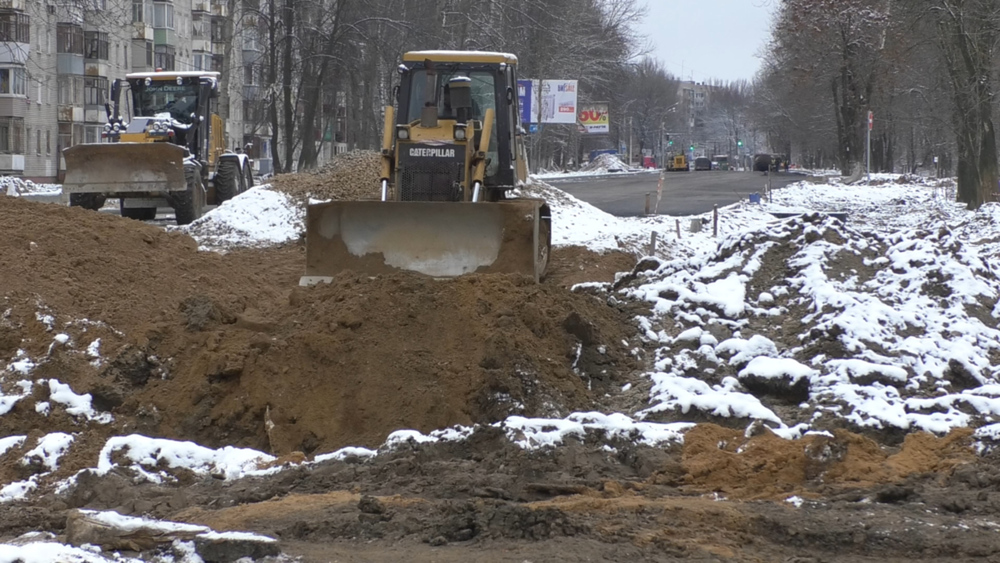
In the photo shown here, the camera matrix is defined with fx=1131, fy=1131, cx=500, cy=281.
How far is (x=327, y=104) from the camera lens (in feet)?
149

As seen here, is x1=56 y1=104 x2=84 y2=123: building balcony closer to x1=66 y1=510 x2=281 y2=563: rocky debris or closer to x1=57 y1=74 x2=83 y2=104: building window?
x1=57 y1=74 x2=83 y2=104: building window

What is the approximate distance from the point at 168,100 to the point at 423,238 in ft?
40.3

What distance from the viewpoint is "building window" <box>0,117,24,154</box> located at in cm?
5206

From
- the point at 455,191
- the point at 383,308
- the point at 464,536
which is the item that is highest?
the point at 455,191

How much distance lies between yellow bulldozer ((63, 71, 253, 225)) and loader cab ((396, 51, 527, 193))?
697cm

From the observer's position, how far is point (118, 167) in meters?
18.5

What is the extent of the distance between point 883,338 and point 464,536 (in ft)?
14.5

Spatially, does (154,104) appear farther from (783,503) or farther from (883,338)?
(783,503)

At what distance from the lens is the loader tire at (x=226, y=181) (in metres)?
22.2

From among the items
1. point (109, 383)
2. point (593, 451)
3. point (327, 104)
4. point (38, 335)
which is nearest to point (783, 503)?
point (593, 451)

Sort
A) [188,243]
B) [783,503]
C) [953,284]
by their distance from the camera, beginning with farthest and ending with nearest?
[188,243] < [953,284] < [783,503]

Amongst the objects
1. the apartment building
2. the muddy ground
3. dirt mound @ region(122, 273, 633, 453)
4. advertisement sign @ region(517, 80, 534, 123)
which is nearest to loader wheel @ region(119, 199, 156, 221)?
the muddy ground

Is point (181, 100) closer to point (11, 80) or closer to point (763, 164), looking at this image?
point (11, 80)

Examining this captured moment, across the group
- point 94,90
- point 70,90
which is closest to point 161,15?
point 94,90
